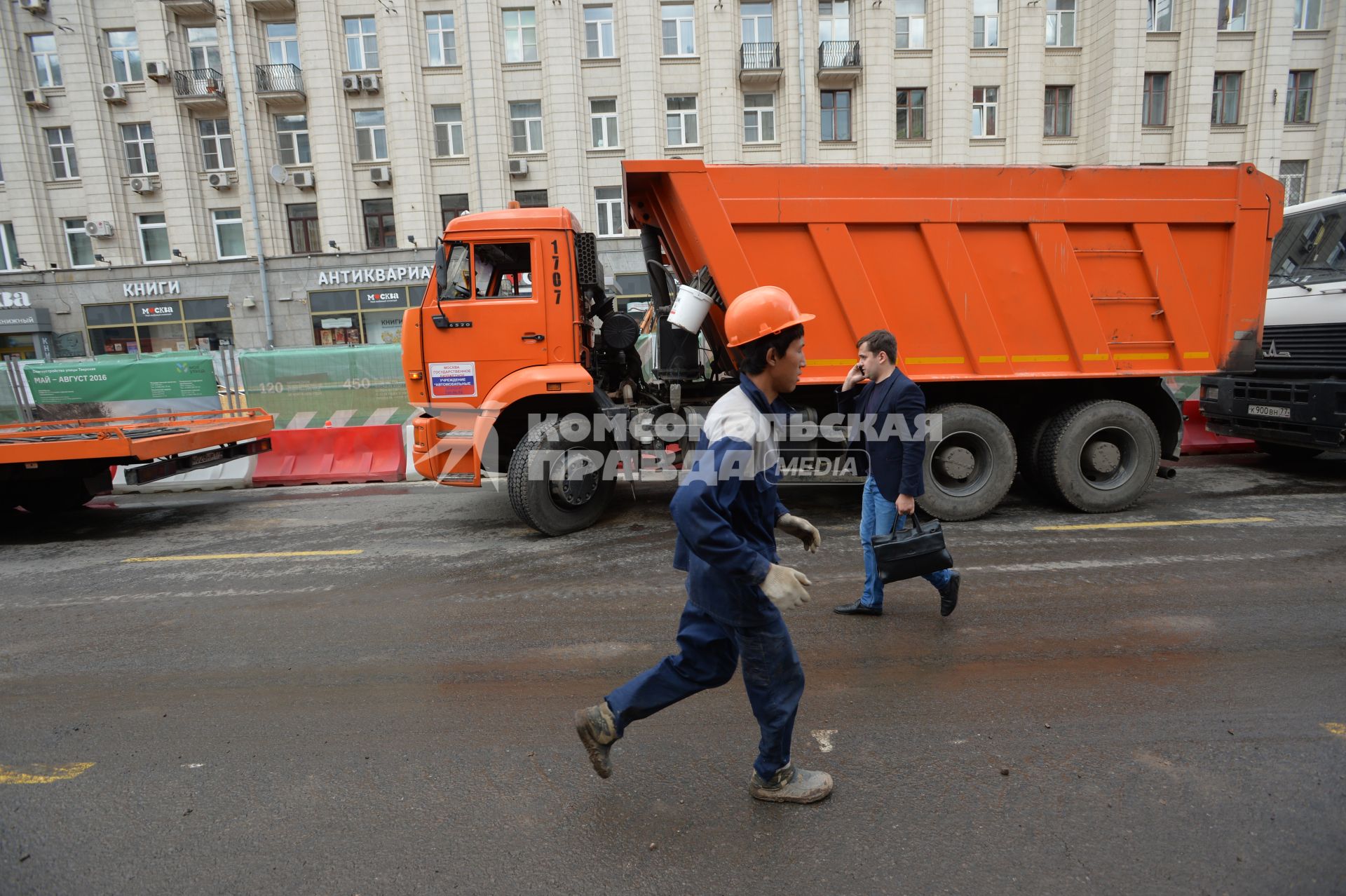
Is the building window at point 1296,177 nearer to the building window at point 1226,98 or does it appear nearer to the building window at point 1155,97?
the building window at point 1226,98

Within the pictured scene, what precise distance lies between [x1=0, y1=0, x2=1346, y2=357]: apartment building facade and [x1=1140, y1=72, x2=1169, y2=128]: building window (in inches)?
2.7

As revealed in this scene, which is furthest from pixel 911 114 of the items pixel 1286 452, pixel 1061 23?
pixel 1286 452

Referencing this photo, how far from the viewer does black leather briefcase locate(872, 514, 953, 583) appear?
3816 millimetres

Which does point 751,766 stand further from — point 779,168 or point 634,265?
point 634,265

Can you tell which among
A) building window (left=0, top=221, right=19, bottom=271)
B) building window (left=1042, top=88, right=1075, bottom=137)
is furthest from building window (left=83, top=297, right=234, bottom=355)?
building window (left=1042, top=88, right=1075, bottom=137)

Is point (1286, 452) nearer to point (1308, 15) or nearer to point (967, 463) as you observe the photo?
point (967, 463)

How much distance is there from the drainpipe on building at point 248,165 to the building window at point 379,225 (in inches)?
141

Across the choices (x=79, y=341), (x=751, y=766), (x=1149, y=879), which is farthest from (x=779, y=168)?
(x=79, y=341)

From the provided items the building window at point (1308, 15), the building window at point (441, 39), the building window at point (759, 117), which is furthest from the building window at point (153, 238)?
the building window at point (1308, 15)

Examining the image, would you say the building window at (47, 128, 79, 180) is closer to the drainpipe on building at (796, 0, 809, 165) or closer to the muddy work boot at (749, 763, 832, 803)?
the drainpipe on building at (796, 0, 809, 165)

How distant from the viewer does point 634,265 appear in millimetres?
23312

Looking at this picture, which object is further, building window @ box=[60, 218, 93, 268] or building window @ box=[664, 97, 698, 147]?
building window @ box=[60, 218, 93, 268]

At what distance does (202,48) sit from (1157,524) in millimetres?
31395

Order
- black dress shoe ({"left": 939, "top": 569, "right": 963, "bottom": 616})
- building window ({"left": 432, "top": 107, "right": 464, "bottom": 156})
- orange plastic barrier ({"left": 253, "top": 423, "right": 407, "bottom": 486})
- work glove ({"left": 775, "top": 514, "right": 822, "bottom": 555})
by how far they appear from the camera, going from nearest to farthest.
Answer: work glove ({"left": 775, "top": 514, "right": 822, "bottom": 555}) → black dress shoe ({"left": 939, "top": 569, "right": 963, "bottom": 616}) → orange plastic barrier ({"left": 253, "top": 423, "right": 407, "bottom": 486}) → building window ({"left": 432, "top": 107, "right": 464, "bottom": 156})
